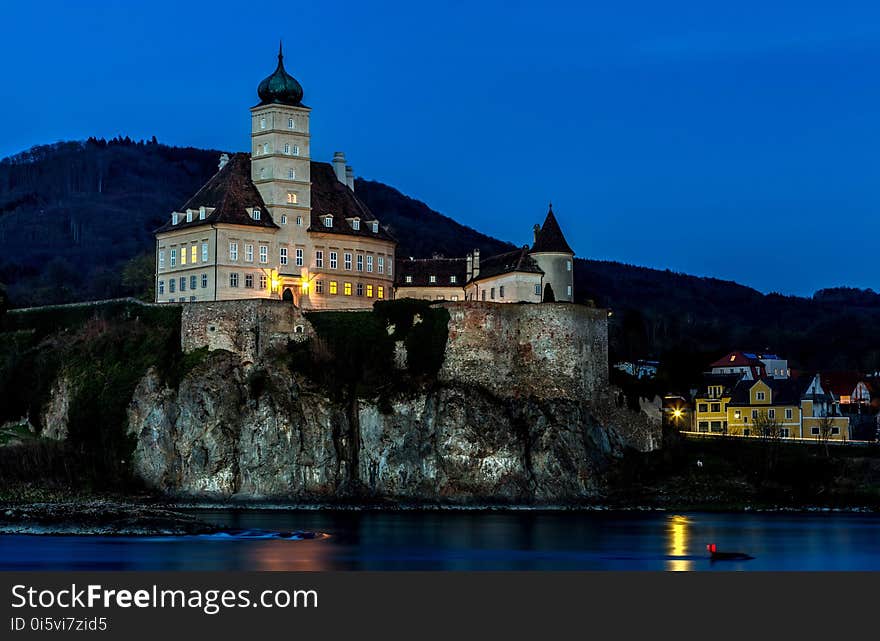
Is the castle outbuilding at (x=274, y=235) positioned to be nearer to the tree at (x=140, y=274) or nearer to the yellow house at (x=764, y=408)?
the tree at (x=140, y=274)

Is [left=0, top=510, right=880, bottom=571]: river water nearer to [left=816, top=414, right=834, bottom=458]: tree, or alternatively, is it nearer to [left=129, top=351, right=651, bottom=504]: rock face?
[left=129, top=351, right=651, bottom=504]: rock face

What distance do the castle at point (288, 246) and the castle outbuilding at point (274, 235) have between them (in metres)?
0.05

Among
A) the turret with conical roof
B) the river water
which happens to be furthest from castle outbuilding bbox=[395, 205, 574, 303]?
the river water

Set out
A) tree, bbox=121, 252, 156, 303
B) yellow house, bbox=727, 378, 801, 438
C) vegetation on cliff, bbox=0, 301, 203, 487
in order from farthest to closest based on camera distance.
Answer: tree, bbox=121, 252, 156, 303, yellow house, bbox=727, 378, 801, 438, vegetation on cliff, bbox=0, 301, 203, 487

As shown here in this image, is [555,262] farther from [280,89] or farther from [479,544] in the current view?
[479,544]

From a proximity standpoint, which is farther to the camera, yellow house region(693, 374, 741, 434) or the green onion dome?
yellow house region(693, 374, 741, 434)

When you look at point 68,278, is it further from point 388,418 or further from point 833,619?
point 833,619

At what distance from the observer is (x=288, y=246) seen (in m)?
78.4

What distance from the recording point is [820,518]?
6806 centimetres

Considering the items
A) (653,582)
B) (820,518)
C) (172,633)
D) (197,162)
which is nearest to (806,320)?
(197,162)

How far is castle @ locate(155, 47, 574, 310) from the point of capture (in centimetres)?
7662

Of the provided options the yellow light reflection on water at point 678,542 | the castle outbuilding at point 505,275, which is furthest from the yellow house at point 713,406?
the yellow light reflection on water at point 678,542

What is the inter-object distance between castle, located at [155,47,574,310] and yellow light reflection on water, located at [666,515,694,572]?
16.0 meters

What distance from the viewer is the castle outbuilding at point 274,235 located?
251 ft
